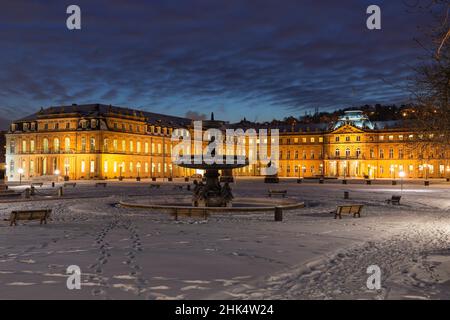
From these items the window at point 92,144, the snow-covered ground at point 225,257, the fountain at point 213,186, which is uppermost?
the window at point 92,144

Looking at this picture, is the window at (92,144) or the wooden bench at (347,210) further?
the window at (92,144)

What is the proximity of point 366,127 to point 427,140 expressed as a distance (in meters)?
98.2

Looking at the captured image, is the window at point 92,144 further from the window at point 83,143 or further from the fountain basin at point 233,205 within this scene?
the fountain basin at point 233,205

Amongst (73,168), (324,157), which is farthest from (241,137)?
(73,168)

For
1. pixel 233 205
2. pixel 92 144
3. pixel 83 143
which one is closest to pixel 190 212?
pixel 233 205

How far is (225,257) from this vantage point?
12.5m

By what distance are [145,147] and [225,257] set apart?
89.0 metres

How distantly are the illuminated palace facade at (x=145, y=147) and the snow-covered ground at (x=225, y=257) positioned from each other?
2487 inches

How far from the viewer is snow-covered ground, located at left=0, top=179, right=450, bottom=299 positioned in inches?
366

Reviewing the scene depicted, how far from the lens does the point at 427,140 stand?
17203 millimetres

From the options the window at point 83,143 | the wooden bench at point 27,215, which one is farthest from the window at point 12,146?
the wooden bench at point 27,215

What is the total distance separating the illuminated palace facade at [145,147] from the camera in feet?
296
